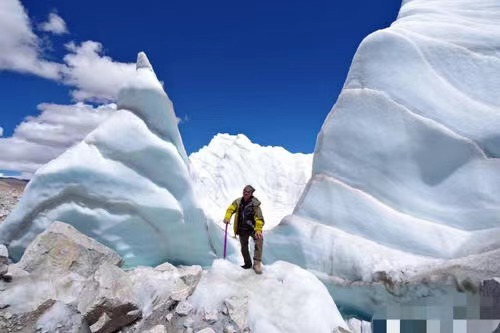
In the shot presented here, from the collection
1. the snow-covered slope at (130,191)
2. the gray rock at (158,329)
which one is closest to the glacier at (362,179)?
the snow-covered slope at (130,191)

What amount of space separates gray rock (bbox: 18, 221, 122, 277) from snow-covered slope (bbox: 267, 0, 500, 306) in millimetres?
3900

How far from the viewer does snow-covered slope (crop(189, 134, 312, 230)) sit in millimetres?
26953

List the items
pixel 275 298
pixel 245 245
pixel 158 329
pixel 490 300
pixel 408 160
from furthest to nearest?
1. pixel 408 160
2. pixel 245 245
3. pixel 275 298
4. pixel 158 329
5. pixel 490 300

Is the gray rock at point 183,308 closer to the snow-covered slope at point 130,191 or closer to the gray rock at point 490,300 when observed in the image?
the snow-covered slope at point 130,191

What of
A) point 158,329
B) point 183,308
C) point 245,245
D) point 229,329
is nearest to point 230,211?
point 245,245

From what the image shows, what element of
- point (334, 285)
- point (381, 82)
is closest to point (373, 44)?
point (381, 82)

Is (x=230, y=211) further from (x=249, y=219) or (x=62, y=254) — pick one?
(x=62, y=254)

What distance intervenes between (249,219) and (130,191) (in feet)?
11.4

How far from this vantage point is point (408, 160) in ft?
32.2

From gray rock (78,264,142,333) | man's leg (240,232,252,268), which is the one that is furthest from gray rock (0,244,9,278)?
man's leg (240,232,252,268)

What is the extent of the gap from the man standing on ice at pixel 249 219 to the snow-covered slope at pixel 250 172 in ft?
59.5

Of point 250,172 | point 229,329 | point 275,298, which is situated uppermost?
point 250,172

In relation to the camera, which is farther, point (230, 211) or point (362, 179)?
point (362, 179)

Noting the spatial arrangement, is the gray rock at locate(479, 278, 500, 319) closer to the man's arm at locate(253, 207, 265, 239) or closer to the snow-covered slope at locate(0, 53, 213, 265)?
the man's arm at locate(253, 207, 265, 239)
